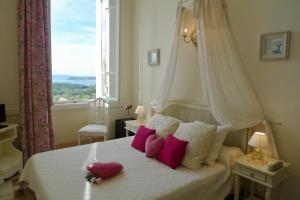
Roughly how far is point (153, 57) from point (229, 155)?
2.13m

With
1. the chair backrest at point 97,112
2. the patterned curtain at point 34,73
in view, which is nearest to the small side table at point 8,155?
the patterned curtain at point 34,73

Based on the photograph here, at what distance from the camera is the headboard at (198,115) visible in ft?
8.48

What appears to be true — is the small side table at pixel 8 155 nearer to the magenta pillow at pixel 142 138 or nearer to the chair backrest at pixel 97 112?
the chair backrest at pixel 97 112

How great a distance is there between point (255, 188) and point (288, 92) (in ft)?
3.68

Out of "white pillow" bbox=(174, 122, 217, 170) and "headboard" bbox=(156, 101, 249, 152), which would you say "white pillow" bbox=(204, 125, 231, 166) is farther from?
"headboard" bbox=(156, 101, 249, 152)

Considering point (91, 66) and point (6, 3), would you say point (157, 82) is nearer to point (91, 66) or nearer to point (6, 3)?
point (91, 66)

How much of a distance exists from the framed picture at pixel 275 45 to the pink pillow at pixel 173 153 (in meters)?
1.22

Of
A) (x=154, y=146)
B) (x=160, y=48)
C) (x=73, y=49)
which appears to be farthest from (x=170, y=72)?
(x=73, y=49)

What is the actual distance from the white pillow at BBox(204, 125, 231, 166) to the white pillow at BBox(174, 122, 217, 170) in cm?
6

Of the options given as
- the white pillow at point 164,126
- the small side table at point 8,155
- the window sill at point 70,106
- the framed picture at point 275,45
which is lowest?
the small side table at point 8,155

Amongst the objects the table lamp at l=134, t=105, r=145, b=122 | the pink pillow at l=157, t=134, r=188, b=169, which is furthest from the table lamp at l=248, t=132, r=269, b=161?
the table lamp at l=134, t=105, r=145, b=122

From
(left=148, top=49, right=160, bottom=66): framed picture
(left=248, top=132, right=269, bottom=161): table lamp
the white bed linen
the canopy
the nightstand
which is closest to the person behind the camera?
the white bed linen

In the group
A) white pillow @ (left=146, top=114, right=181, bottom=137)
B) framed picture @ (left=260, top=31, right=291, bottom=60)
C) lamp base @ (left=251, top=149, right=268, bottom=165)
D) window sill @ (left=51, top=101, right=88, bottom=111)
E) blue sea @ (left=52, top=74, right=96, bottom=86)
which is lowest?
lamp base @ (left=251, top=149, right=268, bottom=165)

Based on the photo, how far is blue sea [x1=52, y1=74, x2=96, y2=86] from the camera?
13.5 feet
